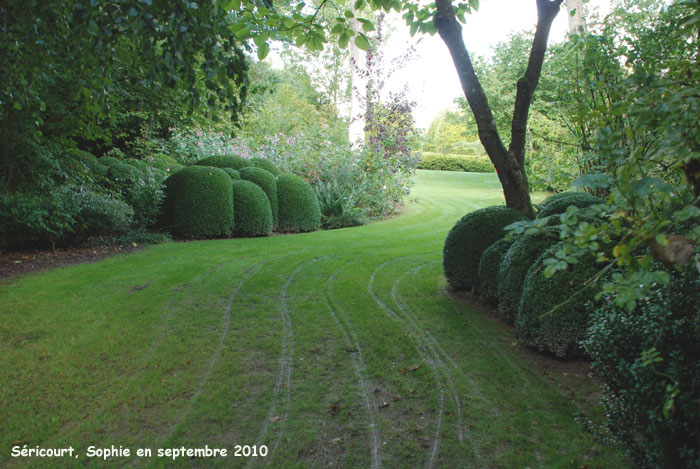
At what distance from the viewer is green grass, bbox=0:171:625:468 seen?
2518 mm

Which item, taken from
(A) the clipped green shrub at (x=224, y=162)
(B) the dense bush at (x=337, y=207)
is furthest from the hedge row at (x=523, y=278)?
(A) the clipped green shrub at (x=224, y=162)

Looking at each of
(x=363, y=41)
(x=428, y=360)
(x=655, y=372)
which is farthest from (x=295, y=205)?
(x=655, y=372)

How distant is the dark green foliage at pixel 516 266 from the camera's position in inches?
153

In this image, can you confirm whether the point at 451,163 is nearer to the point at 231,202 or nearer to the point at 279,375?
the point at 231,202

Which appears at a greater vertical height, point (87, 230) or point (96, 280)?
point (87, 230)

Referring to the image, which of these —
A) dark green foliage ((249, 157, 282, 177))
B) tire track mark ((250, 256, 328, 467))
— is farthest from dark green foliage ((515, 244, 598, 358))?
dark green foliage ((249, 157, 282, 177))

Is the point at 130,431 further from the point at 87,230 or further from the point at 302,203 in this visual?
the point at 302,203

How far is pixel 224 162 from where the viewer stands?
409 inches

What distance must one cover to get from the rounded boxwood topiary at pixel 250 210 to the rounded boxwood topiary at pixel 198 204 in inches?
8.3

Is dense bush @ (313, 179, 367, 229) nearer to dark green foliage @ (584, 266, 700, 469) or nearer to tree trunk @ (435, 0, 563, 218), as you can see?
tree trunk @ (435, 0, 563, 218)

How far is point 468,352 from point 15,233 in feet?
23.1

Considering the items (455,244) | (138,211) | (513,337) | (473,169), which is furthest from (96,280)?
(473,169)

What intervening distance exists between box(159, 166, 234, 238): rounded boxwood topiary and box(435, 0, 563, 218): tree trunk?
562 centimetres

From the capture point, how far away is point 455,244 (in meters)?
5.15
